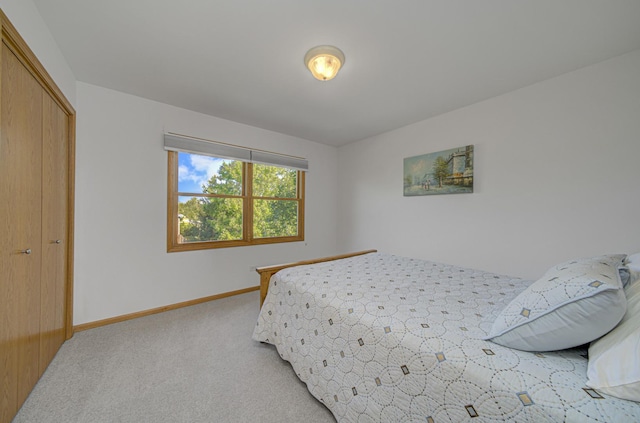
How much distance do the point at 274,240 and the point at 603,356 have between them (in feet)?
11.1

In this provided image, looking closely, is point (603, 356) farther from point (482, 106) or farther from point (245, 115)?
point (245, 115)

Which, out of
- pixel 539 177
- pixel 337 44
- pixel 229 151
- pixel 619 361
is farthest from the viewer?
pixel 229 151

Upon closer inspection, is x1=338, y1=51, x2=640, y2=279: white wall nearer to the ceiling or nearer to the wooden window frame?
the ceiling

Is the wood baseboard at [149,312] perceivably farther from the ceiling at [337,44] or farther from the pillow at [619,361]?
the pillow at [619,361]

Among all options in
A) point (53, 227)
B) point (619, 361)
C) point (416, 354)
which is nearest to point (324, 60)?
point (416, 354)

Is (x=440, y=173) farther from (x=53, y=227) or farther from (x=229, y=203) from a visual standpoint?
(x=53, y=227)

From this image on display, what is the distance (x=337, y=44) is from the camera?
176cm

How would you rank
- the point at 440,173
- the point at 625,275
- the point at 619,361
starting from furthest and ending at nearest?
the point at 440,173
the point at 625,275
the point at 619,361

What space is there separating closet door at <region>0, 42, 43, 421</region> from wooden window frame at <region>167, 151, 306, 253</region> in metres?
Result: 1.18

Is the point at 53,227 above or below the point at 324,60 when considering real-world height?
below

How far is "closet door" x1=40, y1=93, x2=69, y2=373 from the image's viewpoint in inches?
66.6

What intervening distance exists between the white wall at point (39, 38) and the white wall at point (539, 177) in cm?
361

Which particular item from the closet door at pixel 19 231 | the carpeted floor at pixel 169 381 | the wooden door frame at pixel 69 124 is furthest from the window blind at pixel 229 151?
the carpeted floor at pixel 169 381

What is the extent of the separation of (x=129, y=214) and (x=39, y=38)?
1.58 meters
